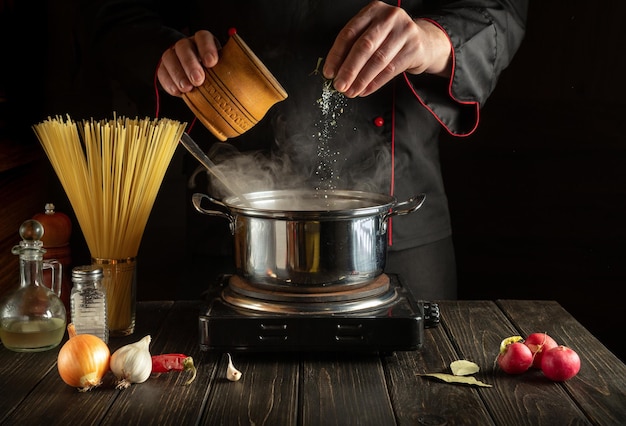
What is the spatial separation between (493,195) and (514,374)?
177cm

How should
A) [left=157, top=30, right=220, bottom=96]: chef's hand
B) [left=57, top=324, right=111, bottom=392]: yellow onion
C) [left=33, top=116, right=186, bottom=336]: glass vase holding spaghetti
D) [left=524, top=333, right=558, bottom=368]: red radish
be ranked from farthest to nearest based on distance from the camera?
[left=157, top=30, right=220, bottom=96]: chef's hand → [left=33, top=116, right=186, bottom=336]: glass vase holding spaghetti → [left=524, top=333, right=558, bottom=368]: red radish → [left=57, top=324, right=111, bottom=392]: yellow onion

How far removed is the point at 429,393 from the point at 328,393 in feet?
0.54

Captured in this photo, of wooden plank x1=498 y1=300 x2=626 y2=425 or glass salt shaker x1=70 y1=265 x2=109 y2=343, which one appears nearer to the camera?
wooden plank x1=498 y1=300 x2=626 y2=425

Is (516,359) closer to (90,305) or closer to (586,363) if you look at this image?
(586,363)

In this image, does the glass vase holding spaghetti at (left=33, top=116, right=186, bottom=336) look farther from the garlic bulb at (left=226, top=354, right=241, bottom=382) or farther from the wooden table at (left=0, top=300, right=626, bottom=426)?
the garlic bulb at (left=226, top=354, right=241, bottom=382)

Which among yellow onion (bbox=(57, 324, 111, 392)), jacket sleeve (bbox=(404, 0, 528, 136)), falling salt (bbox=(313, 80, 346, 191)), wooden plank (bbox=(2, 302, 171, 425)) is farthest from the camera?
falling salt (bbox=(313, 80, 346, 191))

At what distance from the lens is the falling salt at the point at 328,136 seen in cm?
214

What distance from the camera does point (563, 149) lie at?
10.1 feet

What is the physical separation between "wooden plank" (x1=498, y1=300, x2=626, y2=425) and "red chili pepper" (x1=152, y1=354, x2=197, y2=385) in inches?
24.0

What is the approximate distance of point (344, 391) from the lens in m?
1.35

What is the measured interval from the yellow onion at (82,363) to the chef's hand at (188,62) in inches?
24.1

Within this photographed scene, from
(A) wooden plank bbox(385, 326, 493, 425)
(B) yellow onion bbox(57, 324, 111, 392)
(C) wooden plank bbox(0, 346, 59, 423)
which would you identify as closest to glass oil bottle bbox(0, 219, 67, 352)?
(C) wooden plank bbox(0, 346, 59, 423)

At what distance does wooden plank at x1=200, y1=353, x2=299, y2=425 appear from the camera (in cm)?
125

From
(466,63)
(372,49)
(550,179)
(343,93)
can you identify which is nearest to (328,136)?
(343,93)
